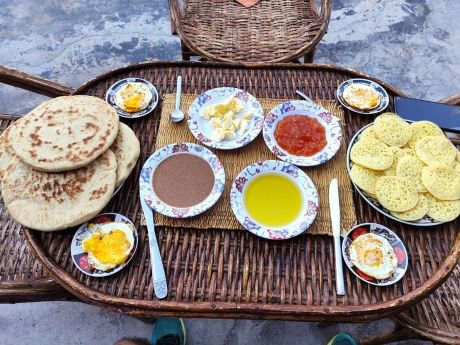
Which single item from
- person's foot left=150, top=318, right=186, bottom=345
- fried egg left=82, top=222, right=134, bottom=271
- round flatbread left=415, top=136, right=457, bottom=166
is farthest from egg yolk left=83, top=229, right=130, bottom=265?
round flatbread left=415, top=136, right=457, bottom=166

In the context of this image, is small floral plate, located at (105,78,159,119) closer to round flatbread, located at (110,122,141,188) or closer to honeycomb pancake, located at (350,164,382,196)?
round flatbread, located at (110,122,141,188)

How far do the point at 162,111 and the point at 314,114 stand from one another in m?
0.61

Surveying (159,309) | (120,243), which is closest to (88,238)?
(120,243)

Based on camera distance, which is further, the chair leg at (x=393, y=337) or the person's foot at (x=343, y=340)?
the person's foot at (x=343, y=340)

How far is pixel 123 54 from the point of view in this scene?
320 centimetres

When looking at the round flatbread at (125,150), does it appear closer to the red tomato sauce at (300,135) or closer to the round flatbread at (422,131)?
the red tomato sauce at (300,135)

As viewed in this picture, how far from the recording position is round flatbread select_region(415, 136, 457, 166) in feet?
4.61

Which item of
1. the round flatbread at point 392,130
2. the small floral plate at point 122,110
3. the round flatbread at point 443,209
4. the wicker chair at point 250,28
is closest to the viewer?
the round flatbread at point 443,209

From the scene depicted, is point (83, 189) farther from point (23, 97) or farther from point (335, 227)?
point (23, 97)

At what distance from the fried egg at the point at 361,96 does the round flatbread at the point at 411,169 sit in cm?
31

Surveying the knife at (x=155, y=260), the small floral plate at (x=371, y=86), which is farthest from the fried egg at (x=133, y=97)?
the small floral plate at (x=371, y=86)

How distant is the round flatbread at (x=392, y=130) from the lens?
1.44m

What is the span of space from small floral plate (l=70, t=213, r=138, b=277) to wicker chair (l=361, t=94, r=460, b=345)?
100 cm

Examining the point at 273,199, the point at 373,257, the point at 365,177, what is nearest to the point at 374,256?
the point at 373,257
